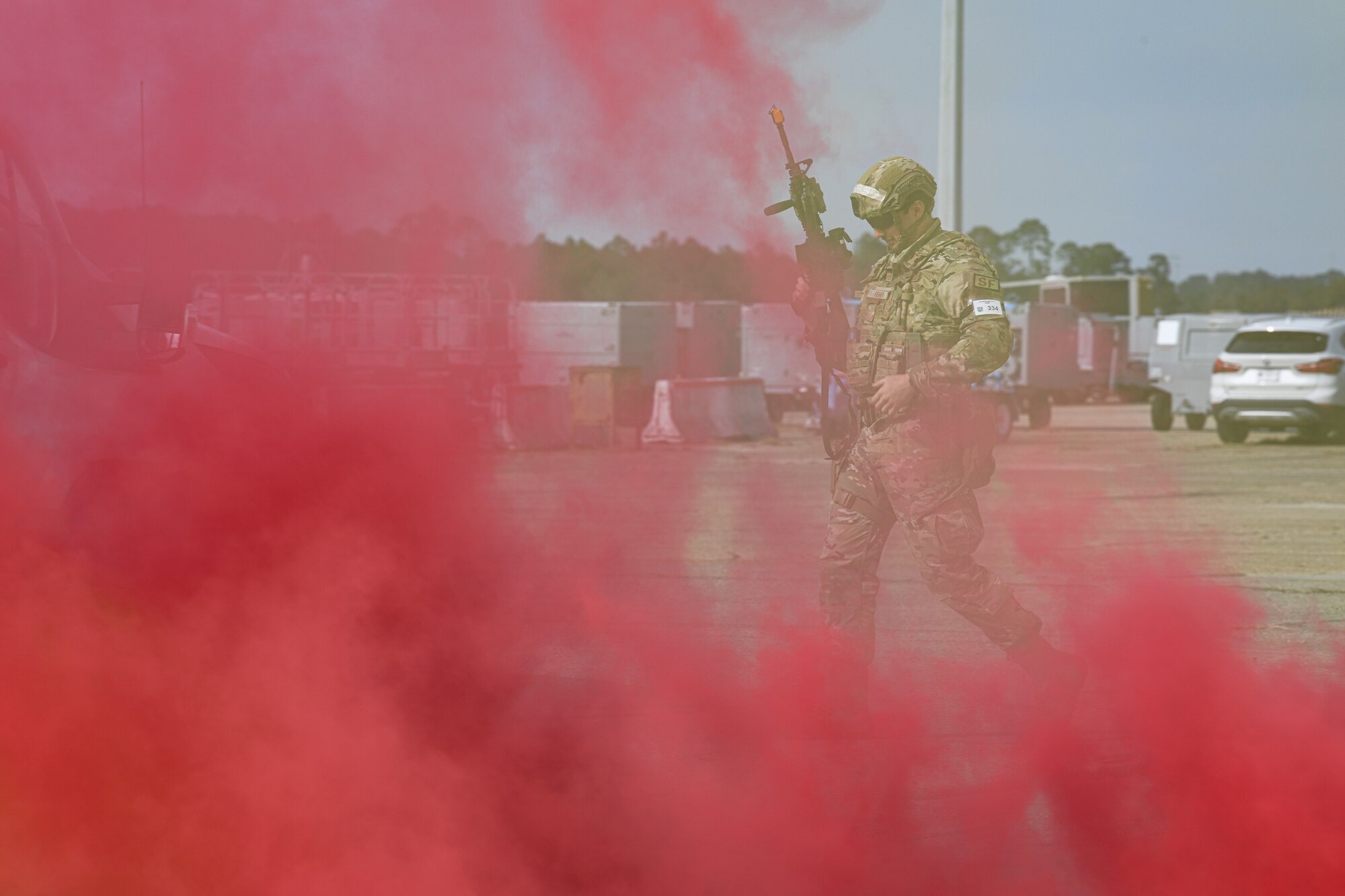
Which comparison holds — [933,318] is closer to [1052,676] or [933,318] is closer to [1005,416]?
[1052,676]

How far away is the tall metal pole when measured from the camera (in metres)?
17.2

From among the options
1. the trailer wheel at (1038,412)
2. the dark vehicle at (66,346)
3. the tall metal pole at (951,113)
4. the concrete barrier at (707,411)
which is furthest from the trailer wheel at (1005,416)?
the dark vehicle at (66,346)

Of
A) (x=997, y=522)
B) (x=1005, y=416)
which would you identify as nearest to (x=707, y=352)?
(x=1005, y=416)

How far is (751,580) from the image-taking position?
30.7ft

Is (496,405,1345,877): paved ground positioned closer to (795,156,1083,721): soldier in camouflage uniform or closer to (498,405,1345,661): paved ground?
(498,405,1345,661): paved ground

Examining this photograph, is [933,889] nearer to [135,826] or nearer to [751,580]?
[135,826]

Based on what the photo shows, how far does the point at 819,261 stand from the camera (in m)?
5.48

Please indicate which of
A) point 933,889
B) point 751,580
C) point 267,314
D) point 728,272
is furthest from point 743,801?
point 751,580

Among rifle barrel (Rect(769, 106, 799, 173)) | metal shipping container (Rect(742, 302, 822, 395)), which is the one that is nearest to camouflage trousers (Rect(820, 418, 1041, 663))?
rifle barrel (Rect(769, 106, 799, 173))

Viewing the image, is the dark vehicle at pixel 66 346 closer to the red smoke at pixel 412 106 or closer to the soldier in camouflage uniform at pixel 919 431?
the red smoke at pixel 412 106

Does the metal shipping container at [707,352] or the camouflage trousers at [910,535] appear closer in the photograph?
the camouflage trousers at [910,535]

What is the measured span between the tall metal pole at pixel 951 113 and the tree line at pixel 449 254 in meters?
10.4

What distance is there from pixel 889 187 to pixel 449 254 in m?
1.70

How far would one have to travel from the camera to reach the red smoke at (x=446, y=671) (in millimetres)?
4102
